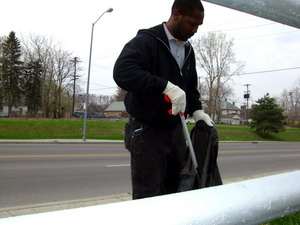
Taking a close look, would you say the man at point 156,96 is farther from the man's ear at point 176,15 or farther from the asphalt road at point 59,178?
the asphalt road at point 59,178

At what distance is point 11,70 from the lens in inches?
1827

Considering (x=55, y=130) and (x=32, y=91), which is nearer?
(x=55, y=130)

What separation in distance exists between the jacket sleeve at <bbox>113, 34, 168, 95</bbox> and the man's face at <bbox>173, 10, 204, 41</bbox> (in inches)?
10.2

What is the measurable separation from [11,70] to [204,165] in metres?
50.5

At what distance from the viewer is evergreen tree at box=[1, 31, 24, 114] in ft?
150

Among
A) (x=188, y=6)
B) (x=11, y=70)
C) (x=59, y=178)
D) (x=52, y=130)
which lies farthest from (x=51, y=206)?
(x=11, y=70)

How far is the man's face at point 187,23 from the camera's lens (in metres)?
2.05

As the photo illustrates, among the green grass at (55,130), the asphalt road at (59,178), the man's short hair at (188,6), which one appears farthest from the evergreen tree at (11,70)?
the man's short hair at (188,6)

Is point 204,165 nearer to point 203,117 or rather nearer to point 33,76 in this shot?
point 203,117

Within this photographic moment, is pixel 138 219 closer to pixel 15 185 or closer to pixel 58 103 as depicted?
pixel 15 185

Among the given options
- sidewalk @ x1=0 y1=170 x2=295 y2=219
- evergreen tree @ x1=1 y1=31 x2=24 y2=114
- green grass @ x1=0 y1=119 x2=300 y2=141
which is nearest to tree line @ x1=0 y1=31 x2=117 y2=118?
evergreen tree @ x1=1 y1=31 x2=24 y2=114

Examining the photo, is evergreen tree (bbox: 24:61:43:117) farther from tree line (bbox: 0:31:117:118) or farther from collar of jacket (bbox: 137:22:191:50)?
collar of jacket (bbox: 137:22:191:50)

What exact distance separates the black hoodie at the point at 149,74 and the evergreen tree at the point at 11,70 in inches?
1927

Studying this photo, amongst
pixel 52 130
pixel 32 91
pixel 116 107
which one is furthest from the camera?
pixel 116 107
